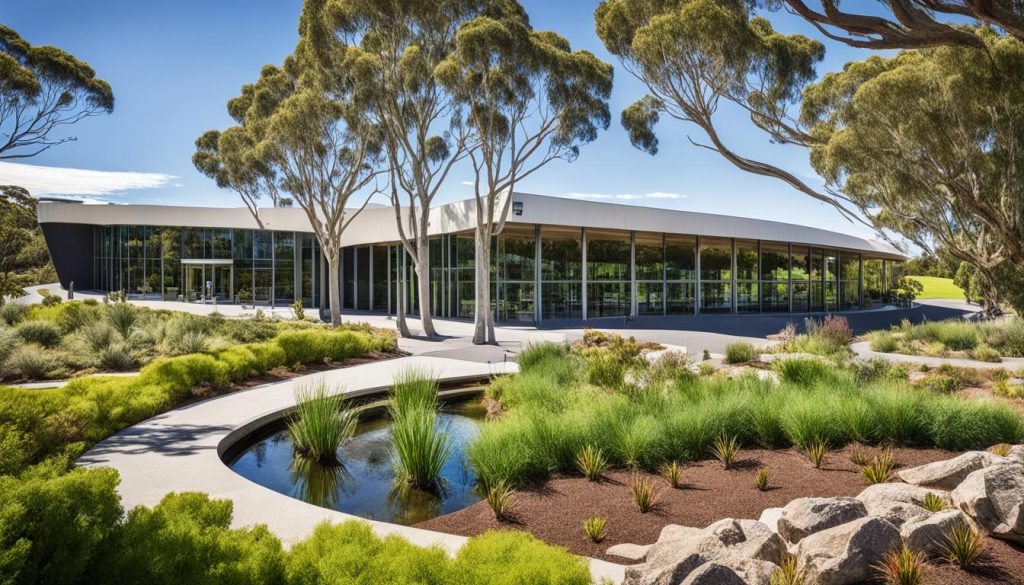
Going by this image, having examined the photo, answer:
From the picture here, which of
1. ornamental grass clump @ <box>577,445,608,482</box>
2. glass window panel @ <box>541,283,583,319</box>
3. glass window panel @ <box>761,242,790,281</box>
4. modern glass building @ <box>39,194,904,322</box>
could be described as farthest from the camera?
glass window panel @ <box>761,242,790,281</box>

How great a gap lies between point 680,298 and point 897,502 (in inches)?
1095

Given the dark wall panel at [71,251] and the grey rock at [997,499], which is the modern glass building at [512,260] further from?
the grey rock at [997,499]

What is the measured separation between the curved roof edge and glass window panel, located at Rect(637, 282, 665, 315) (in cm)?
325

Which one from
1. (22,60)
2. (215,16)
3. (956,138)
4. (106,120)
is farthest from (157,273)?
(956,138)

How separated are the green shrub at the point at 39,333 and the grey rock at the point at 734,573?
15585 millimetres

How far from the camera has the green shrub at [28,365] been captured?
1088 centimetres

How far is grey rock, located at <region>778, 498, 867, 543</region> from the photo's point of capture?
3.77 metres

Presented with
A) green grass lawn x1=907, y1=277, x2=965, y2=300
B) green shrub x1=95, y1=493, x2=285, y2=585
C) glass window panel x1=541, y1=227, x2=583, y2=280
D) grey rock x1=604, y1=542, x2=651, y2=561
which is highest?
glass window panel x1=541, y1=227, x2=583, y2=280

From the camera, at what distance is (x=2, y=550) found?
212 cm

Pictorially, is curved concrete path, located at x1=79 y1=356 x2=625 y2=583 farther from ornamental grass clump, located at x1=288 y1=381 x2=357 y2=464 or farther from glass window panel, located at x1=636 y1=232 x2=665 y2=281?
glass window panel, located at x1=636 y1=232 x2=665 y2=281

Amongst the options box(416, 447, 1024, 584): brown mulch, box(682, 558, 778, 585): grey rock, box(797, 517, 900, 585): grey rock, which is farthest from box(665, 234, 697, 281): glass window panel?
box(682, 558, 778, 585): grey rock

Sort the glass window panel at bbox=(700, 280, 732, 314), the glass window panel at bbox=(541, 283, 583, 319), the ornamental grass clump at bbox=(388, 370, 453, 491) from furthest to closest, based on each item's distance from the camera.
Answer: the glass window panel at bbox=(700, 280, 732, 314), the glass window panel at bbox=(541, 283, 583, 319), the ornamental grass clump at bbox=(388, 370, 453, 491)

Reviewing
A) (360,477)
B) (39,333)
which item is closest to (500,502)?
(360,477)

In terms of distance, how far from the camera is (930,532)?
137 inches
